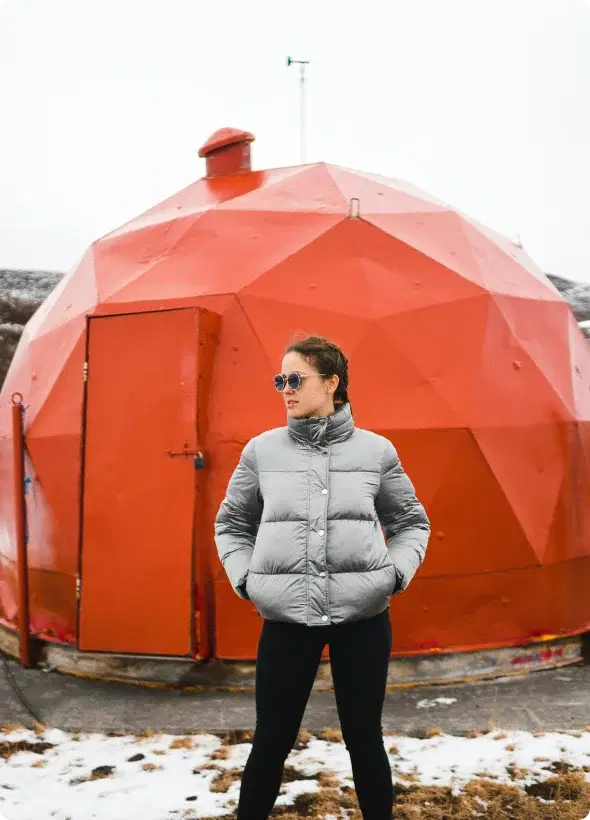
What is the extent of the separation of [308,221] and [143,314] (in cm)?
154

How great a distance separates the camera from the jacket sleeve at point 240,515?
Result: 2.84 meters

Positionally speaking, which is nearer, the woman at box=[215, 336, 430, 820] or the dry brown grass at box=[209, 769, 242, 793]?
the woman at box=[215, 336, 430, 820]

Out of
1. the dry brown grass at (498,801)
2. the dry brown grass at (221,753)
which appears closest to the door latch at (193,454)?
the dry brown grass at (221,753)

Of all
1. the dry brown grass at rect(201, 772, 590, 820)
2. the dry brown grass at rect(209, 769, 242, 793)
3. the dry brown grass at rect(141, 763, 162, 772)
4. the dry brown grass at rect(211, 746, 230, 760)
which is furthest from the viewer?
the dry brown grass at rect(211, 746, 230, 760)

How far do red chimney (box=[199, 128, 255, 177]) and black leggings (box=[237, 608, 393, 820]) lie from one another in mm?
5700

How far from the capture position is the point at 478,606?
569 centimetres

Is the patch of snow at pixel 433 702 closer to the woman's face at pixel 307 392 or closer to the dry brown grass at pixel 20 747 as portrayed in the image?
the dry brown grass at pixel 20 747

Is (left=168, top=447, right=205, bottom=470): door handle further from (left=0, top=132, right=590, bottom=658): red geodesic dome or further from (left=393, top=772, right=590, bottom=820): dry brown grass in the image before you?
(left=393, top=772, right=590, bottom=820): dry brown grass

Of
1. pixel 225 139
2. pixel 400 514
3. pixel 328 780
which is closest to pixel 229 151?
pixel 225 139

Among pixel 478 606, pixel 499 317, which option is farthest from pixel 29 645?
pixel 499 317

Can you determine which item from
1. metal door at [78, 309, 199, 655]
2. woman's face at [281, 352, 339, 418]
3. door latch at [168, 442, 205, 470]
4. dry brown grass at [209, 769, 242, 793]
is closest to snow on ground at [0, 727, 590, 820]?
dry brown grass at [209, 769, 242, 793]

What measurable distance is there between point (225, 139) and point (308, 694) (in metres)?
5.92

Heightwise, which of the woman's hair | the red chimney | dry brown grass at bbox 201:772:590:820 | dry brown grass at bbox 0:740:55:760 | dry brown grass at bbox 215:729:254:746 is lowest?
dry brown grass at bbox 0:740:55:760

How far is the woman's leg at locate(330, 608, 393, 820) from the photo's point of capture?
8.71 feet
